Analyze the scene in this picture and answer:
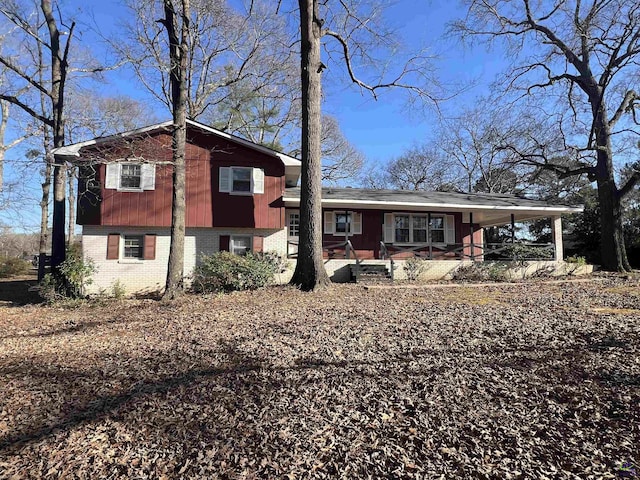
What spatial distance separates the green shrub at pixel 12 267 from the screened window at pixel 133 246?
1591 centimetres

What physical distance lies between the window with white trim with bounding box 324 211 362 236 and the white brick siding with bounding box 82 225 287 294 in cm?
500

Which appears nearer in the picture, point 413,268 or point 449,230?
point 413,268

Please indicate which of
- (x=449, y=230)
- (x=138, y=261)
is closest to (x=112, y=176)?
(x=138, y=261)

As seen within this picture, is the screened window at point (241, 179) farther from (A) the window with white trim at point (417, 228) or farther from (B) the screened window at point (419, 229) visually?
(B) the screened window at point (419, 229)

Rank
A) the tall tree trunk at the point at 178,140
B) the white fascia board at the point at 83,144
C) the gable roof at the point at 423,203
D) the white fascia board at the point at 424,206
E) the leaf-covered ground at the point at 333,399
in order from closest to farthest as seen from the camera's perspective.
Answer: the leaf-covered ground at the point at 333,399, the tall tree trunk at the point at 178,140, the white fascia board at the point at 83,144, the white fascia board at the point at 424,206, the gable roof at the point at 423,203

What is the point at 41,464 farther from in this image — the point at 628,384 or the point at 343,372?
the point at 628,384

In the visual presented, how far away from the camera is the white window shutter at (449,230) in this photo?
18547mm

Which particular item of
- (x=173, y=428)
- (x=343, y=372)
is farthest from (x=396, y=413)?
(x=173, y=428)

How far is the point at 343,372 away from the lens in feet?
14.3

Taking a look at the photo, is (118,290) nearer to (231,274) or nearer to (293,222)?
(231,274)

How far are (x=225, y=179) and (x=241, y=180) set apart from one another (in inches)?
23.7

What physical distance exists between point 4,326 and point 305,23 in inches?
441

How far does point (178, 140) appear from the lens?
11.6 metres

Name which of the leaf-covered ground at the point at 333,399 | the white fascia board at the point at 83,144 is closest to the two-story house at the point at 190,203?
the white fascia board at the point at 83,144
